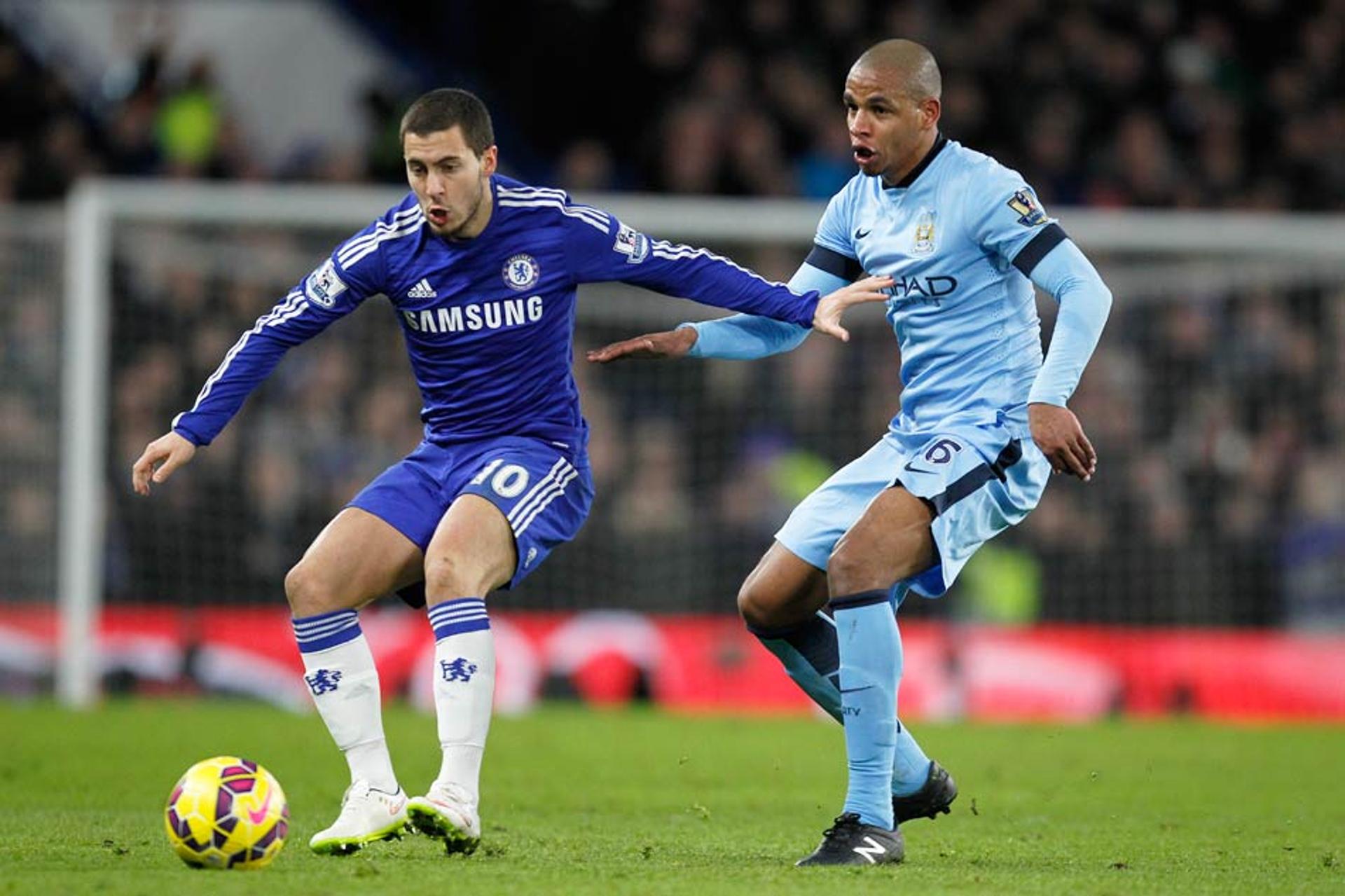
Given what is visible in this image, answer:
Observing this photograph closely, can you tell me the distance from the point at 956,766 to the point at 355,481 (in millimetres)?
5497

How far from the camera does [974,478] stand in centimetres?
638

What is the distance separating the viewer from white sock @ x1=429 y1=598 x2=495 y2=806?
235 inches

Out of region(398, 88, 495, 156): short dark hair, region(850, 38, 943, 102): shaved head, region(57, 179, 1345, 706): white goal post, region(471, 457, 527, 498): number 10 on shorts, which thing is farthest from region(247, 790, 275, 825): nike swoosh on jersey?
region(57, 179, 1345, 706): white goal post

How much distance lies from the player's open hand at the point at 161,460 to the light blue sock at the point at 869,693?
6.52 feet

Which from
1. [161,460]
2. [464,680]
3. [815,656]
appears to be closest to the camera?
[464,680]

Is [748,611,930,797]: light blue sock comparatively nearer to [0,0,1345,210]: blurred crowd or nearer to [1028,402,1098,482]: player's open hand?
[1028,402,1098,482]: player's open hand

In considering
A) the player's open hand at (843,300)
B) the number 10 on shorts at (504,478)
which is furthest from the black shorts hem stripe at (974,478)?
the number 10 on shorts at (504,478)

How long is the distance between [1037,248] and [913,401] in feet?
2.14

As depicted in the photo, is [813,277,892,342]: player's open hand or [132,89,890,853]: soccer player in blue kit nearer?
[132,89,890,853]: soccer player in blue kit

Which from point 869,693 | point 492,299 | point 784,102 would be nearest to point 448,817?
point 869,693

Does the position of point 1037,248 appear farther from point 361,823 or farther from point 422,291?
point 361,823

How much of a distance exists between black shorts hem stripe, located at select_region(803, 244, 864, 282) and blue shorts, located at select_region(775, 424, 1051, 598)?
0.64 m

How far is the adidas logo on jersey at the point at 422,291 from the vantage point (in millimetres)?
6445

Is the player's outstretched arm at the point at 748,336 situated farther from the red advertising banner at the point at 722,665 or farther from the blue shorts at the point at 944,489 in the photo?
the red advertising banner at the point at 722,665
